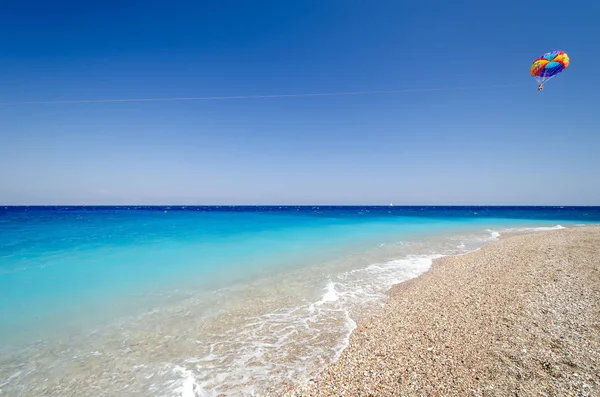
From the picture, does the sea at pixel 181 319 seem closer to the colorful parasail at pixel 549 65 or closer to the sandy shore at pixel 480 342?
the sandy shore at pixel 480 342

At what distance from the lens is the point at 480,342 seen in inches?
205

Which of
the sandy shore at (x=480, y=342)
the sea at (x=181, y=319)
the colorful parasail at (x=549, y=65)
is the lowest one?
the sea at (x=181, y=319)

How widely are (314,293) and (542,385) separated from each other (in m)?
6.50

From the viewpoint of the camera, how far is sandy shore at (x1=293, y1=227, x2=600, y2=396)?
4.02 metres

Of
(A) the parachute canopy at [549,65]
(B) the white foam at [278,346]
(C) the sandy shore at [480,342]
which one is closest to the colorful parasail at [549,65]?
(A) the parachute canopy at [549,65]

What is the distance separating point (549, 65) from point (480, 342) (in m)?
16.7

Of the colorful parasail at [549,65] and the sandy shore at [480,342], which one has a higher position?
the colorful parasail at [549,65]

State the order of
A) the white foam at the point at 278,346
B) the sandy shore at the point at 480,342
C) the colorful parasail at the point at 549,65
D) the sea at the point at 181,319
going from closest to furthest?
the sandy shore at the point at 480,342, the white foam at the point at 278,346, the sea at the point at 181,319, the colorful parasail at the point at 549,65

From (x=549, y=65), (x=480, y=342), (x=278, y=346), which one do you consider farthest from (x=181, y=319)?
(x=549, y=65)

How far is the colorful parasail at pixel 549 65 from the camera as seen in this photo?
13.6 metres

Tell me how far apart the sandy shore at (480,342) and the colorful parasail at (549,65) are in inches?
431

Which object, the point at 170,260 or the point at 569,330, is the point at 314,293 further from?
the point at 170,260

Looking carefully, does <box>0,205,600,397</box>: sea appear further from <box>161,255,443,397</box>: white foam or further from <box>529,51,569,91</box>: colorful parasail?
<box>529,51,569,91</box>: colorful parasail

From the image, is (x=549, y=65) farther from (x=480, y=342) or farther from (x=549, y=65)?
(x=480, y=342)
